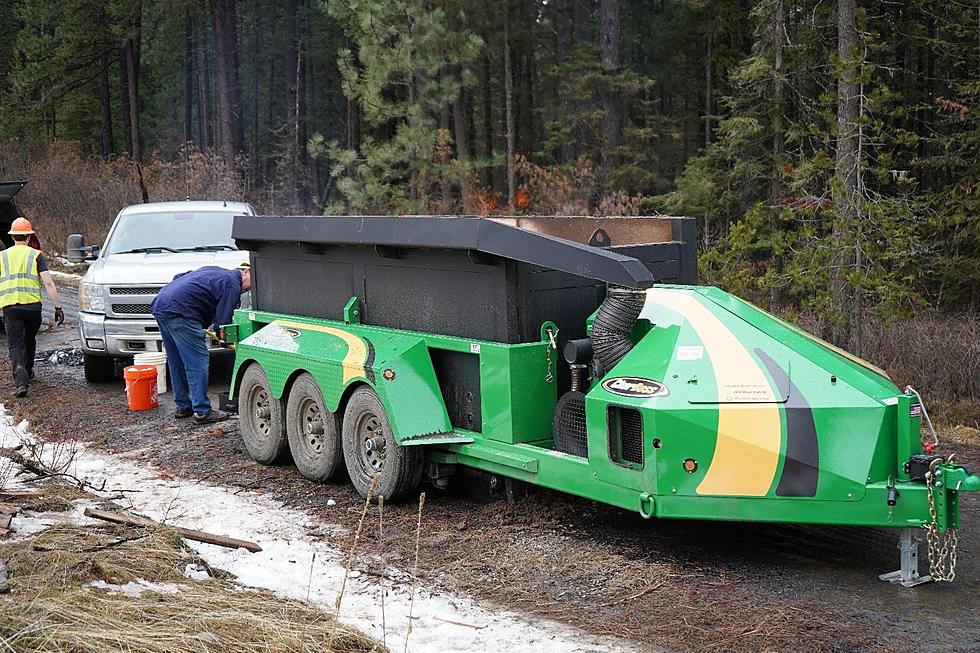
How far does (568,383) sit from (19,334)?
797cm

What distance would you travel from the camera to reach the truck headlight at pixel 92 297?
12445 mm

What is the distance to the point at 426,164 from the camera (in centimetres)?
2962

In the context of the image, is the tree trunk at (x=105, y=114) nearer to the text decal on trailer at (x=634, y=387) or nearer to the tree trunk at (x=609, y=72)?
the tree trunk at (x=609, y=72)

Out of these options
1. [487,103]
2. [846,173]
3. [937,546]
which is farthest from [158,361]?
[487,103]

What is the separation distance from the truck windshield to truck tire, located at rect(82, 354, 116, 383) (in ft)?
4.30

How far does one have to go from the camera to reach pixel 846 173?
49.2ft

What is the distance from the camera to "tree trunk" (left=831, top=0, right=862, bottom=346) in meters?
13.1

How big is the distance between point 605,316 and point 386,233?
73.1 inches

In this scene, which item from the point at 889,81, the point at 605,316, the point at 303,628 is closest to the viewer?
the point at 303,628

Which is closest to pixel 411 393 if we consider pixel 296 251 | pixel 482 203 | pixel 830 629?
pixel 296 251

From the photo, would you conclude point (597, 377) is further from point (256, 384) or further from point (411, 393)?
point (256, 384)

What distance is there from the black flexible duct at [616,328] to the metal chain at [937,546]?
1.82 m

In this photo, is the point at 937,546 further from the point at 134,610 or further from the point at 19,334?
the point at 19,334

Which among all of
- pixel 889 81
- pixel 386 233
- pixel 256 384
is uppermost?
pixel 889 81
